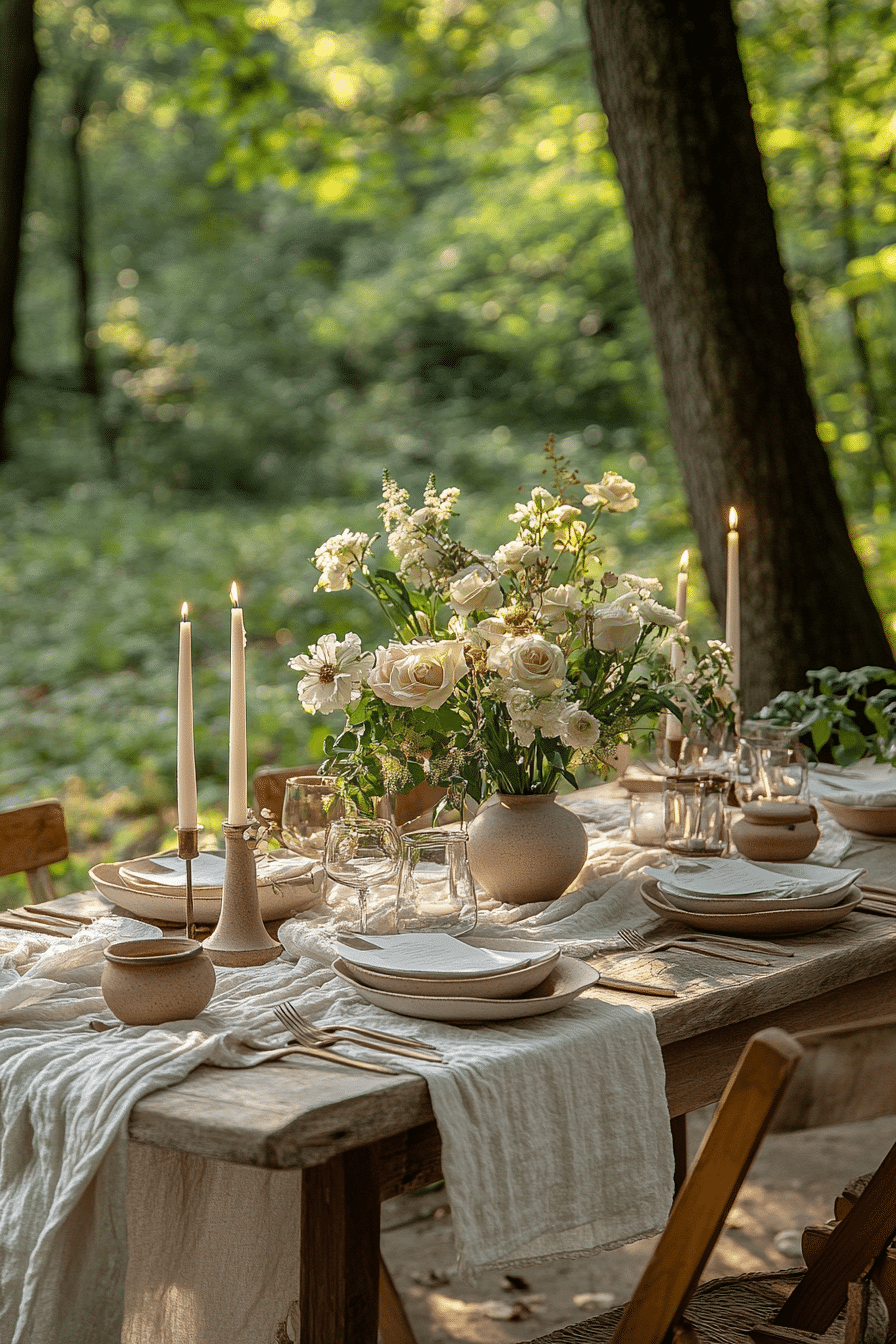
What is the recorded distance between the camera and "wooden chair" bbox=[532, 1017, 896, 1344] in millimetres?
938

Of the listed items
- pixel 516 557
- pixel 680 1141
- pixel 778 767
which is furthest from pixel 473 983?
pixel 680 1141

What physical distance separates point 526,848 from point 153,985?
0.66 m

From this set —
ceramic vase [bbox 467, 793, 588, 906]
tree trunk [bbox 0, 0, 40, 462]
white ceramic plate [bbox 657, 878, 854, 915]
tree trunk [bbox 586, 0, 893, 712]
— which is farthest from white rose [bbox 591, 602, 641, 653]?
tree trunk [bbox 0, 0, 40, 462]

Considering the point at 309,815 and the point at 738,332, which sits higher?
the point at 738,332

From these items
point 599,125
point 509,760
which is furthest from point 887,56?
point 509,760

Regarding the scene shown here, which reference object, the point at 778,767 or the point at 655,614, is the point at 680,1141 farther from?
the point at 655,614

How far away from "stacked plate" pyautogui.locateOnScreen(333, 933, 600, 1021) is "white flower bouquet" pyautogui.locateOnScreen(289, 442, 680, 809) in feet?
1.15

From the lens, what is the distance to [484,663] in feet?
5.97

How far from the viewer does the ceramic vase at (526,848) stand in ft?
6.15

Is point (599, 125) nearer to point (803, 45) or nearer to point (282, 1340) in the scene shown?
point (803, 45)

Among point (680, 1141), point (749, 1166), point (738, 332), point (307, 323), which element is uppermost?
point (307, 323)

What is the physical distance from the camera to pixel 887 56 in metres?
5.85

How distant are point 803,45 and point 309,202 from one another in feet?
14.6

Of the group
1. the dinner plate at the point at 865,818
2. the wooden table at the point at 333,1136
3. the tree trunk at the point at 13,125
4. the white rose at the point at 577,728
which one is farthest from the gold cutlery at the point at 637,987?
the tree trunk at the point at 13,125
